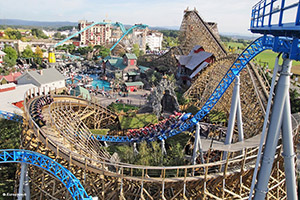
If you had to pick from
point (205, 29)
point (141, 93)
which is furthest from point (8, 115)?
point (205, 29)

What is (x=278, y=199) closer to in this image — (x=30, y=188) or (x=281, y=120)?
(x=281, y=120)

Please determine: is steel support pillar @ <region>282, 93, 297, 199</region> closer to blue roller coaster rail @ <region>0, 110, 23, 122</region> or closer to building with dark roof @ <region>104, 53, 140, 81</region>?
blue roller coaster rail @ <region>0, 110, 23, 122</region>

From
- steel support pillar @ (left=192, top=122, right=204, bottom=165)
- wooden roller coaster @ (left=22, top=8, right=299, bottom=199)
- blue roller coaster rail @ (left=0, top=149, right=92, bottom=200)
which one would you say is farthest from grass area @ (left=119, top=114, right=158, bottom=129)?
blue roller coaster rail @ (left=0, top=149, right=92, bottom=200)

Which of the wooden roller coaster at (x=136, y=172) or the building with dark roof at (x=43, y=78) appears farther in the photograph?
the building with dark roof at (x=43, y=78)

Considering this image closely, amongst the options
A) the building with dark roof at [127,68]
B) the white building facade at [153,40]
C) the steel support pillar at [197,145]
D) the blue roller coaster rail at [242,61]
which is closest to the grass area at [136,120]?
the blue roller coaster rail at [242,61]

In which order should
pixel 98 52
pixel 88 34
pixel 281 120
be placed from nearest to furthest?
pixel 281 120, pixel 98 52, pixel 88 34

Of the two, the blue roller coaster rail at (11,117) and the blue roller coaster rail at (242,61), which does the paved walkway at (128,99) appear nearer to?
the blue roller coaster rail at (242,61)
